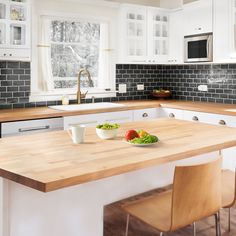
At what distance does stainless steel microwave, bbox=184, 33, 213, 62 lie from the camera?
4.86m

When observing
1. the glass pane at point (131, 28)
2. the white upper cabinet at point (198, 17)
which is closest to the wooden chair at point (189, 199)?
the white upper cabinet at point (198, 17)

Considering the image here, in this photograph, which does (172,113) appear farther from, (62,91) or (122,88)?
(62,91)

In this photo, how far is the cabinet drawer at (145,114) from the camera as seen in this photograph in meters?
4.88

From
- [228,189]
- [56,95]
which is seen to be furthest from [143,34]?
[228,189]

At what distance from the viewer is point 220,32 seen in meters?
4.72

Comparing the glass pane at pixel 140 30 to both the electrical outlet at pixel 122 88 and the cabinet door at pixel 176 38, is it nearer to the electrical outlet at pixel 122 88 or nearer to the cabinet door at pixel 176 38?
the cabinet door at pixel 176 38

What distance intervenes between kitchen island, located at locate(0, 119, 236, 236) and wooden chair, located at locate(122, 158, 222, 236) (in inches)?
6.5

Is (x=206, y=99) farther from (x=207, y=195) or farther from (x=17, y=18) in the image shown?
(x=207, y=195)

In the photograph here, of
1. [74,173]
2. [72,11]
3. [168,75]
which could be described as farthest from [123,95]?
[74,173]

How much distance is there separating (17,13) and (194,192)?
9.71ft

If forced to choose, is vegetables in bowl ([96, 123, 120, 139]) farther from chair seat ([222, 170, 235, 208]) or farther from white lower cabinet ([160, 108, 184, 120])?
white lower cabinet ([160, 108, 184, 120])

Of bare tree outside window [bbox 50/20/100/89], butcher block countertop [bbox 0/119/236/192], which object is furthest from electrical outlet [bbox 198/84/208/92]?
butcher block countertop [bbox 0/119/236/192]

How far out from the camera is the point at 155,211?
7.64ft

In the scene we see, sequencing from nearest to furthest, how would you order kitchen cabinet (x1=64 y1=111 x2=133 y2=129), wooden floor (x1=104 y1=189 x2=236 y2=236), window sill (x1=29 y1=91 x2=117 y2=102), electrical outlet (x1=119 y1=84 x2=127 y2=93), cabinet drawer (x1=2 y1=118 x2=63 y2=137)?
1. wooden floor (x1=104 y1=189 x2=236 y2=236)
2. cabinet drawer (x1=2 y1=118 x2=63 y2=137)
3. kitchen cabinet (x1=64 y1=111 x2=133 y2=129)
4. window sill (x1=29 y1=91 x2=117 y2=102)
5. electrical outlet (x1=119 y1=84 x2=127 y2=93)
